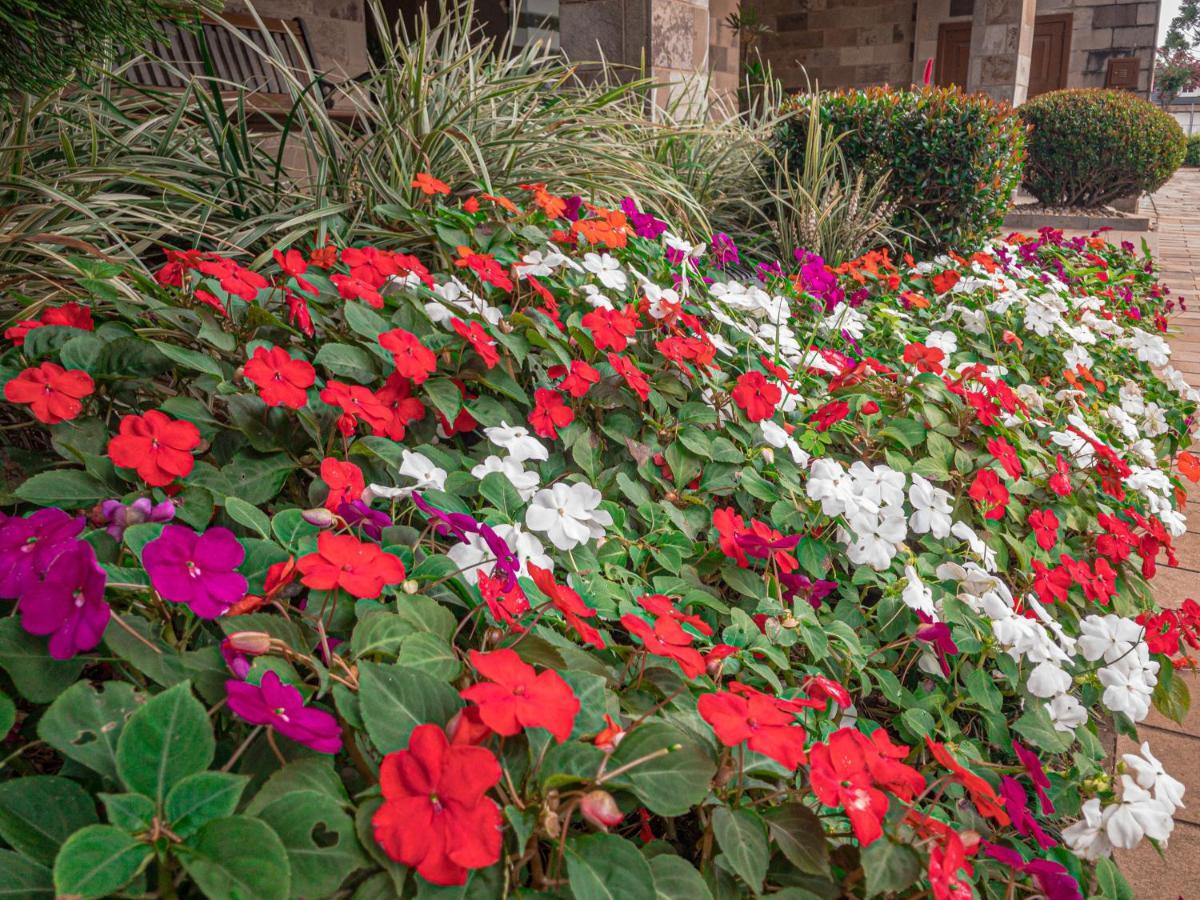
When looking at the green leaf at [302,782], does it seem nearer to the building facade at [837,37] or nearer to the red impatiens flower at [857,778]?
the red impatiens flower at [857,778]

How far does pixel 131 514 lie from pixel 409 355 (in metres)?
0.45

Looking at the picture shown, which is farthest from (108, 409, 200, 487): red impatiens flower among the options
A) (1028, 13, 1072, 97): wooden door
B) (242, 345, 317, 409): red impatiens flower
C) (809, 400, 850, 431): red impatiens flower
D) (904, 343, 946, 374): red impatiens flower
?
(1028, 13, 1072, 97): wooden door

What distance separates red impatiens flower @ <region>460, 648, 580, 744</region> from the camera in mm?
586

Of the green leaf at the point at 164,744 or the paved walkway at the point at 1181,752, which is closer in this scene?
the green leaf at the point at 164,744

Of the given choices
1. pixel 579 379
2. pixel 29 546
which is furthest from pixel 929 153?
pixel 29 546

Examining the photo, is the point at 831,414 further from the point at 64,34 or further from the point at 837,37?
the point at 837,37

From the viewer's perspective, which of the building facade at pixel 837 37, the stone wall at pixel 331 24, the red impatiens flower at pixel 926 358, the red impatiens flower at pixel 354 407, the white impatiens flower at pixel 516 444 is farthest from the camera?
the stone wall at pixel 331 24

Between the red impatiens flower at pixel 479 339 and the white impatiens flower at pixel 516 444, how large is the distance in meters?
0.12

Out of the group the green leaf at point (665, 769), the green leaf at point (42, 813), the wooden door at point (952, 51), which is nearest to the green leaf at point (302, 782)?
the green leaf at point (42, 813)

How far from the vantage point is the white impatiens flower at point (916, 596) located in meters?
1.21

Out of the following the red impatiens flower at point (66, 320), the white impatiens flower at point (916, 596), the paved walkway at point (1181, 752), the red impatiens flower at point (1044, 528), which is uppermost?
the red impatiens flower at point (66, 320)

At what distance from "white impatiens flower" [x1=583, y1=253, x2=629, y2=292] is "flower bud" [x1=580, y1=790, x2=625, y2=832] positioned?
4.18 ft

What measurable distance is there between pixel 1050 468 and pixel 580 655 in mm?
1507

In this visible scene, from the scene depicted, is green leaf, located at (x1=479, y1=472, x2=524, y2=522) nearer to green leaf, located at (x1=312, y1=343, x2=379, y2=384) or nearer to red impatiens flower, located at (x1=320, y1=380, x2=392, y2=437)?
red impatiens flower, located at (x1=320, y1=380, x2=392, y2=437)
